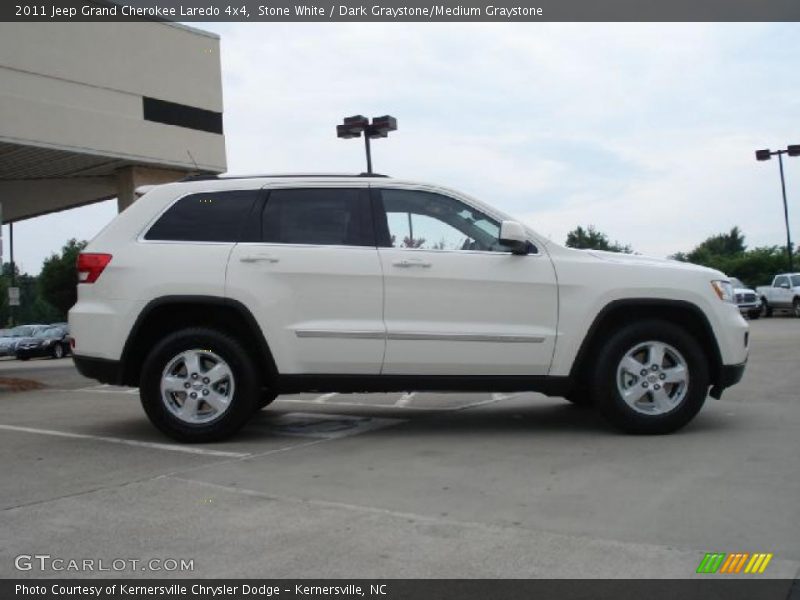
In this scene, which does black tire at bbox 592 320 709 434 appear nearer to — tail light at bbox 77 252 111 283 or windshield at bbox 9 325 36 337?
tail light at bbox 77 252 111 283

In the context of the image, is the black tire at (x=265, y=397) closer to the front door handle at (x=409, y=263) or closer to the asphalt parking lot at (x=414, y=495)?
the asphalt parking lot at (x=414, y=495)

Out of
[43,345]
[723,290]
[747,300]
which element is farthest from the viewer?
[43,345]

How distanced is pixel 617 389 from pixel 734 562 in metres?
2.60

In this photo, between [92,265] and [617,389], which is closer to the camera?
[617,389]

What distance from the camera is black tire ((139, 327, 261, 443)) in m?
6.03

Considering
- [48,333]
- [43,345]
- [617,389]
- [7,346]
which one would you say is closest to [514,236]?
[617,389]

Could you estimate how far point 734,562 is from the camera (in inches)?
138

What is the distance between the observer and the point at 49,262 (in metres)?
50.9

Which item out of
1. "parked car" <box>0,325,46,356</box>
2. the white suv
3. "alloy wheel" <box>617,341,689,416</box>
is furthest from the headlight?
"parked car" <box>0,325,46,356</box>

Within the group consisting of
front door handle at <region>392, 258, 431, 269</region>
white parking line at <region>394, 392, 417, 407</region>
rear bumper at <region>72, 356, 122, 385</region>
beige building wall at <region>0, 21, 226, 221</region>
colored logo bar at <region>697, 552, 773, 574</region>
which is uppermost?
beige building wall at <region>0, 21, 226, 221</region>

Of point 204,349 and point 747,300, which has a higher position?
point 204,349

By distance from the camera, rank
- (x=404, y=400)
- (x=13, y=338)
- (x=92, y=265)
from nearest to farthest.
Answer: (x=92, y=265) < (x=404, y=400) < (x=13, y=338)

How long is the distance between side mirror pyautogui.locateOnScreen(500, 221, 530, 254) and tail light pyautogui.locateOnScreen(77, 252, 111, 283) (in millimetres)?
2946

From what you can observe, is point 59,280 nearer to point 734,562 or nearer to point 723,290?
point 723,290
